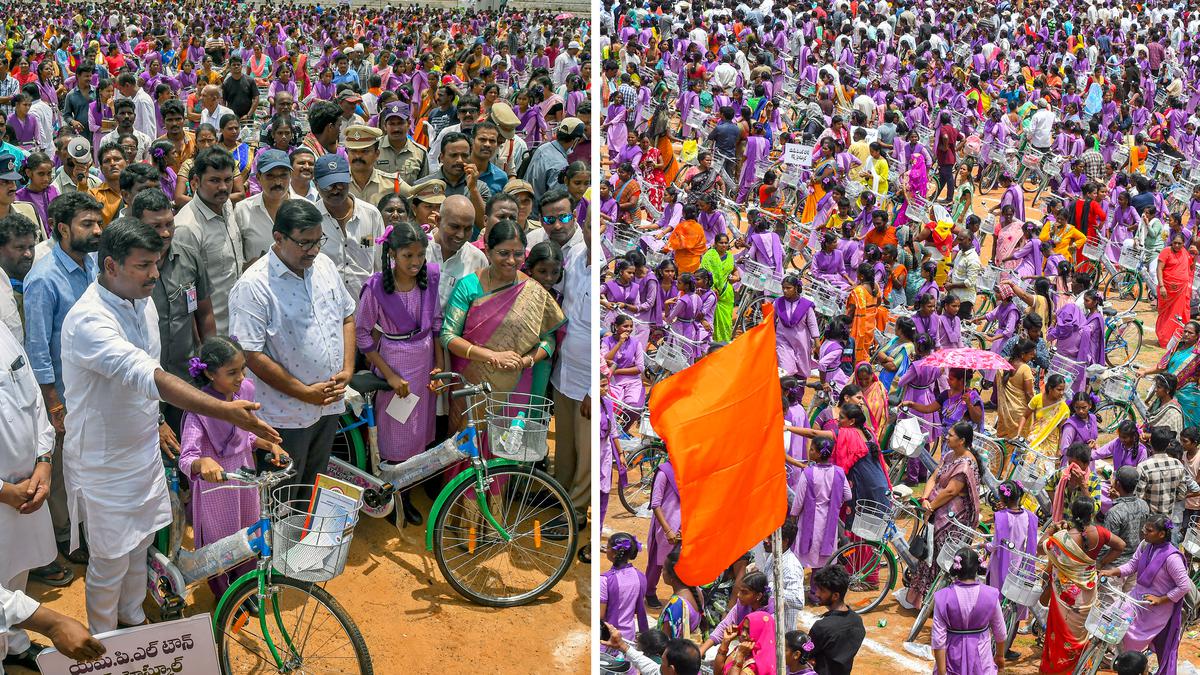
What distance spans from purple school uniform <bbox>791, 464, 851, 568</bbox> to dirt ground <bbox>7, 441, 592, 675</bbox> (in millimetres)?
2370

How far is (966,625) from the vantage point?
21.7 ft

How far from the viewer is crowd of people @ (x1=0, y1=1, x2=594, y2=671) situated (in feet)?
14.9

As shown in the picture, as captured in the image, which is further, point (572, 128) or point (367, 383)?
point (572, 128)

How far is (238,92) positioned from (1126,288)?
929cm

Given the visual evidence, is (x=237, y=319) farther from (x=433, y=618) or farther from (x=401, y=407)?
(x=433, y=618)

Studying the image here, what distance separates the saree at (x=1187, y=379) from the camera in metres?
9.44

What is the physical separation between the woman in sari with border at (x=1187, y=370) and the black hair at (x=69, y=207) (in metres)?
7.24

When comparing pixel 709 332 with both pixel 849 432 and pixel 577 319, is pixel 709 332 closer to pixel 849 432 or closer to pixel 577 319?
pixel 849 432

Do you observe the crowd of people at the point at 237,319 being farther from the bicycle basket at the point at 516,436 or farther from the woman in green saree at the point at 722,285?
the woman in green saree at the point at 722,285

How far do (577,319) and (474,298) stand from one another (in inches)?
20.1

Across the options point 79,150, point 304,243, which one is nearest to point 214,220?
point 304,243

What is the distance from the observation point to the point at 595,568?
461 centimetres

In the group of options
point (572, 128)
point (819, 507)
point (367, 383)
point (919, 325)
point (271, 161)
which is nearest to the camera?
point (367, 383)

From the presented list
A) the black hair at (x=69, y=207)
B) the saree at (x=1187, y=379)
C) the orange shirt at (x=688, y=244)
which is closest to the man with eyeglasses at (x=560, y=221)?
the black hair at (x=69, y=207)
